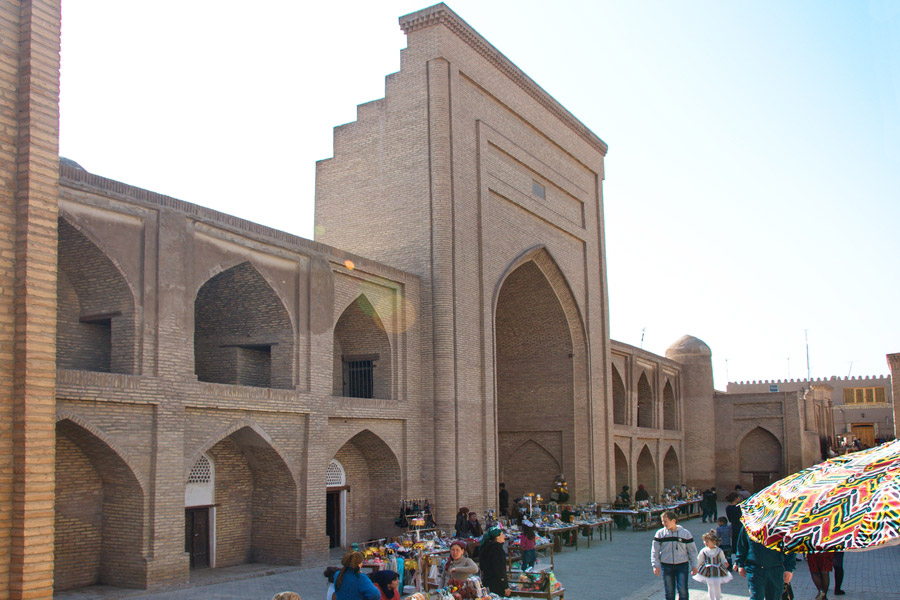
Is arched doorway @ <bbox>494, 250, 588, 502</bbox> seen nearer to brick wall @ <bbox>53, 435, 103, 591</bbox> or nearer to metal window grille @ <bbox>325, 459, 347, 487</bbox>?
metal window grille @ <bbox>325, 459, 347, 487</bbox>

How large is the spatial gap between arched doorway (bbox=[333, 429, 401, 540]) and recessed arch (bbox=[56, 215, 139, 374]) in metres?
5.10

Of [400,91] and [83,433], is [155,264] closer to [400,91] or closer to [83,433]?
[83,433]

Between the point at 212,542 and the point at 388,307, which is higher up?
the point at 388,307

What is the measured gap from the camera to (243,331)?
12.8 meters

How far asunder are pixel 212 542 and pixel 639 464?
58.5 ft

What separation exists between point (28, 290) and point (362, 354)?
9171 millimetres

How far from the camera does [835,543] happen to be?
433cm

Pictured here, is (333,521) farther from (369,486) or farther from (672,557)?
(672,557)

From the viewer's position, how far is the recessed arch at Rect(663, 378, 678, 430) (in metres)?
29.5

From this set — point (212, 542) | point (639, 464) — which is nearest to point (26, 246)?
point (212, 542)

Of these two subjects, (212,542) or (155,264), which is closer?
→ (155,264)

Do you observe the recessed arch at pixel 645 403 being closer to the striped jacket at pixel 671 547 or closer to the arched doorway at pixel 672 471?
the arched doorway at pixel 672 471

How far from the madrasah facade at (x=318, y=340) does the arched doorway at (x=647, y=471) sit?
0.25 feet

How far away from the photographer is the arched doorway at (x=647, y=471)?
2656 centimetres
